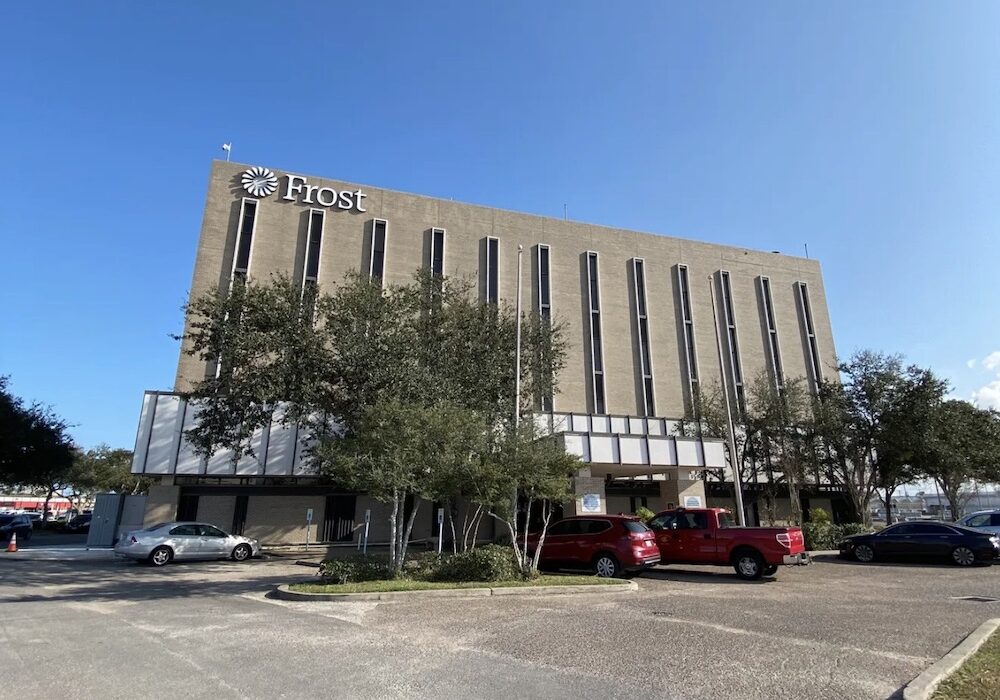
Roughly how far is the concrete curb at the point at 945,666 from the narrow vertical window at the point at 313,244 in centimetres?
3252

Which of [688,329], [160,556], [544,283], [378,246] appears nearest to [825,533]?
[688,329]

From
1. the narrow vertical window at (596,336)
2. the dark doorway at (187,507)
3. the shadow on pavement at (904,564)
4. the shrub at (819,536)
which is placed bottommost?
the shadow on pavement at (904,564)

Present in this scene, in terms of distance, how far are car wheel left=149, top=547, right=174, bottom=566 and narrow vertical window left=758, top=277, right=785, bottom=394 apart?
37110 mm

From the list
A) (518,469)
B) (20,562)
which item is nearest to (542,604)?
(518,469)

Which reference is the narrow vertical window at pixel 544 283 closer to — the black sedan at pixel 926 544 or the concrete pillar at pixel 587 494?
the concrete pillar at pixel 587 494

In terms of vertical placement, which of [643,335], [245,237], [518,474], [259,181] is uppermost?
[259,181]

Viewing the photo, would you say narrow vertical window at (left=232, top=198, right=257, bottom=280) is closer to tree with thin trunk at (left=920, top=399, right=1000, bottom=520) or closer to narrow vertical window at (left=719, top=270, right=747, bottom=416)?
narrow vertical window at (left=719, top=270, right=747, bottom=416)

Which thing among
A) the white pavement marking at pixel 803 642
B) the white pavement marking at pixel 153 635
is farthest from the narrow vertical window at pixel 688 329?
the white pavement marking at pixel 153 635

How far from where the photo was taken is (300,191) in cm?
3622

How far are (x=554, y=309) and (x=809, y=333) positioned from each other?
69.0ft

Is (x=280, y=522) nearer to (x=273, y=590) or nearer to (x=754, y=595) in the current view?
(x=273, y=590)

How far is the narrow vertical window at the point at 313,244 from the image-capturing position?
114 feet

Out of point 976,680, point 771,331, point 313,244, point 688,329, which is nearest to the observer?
point 976,680

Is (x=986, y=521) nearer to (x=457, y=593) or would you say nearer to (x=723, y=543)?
(x=723, y=543)
